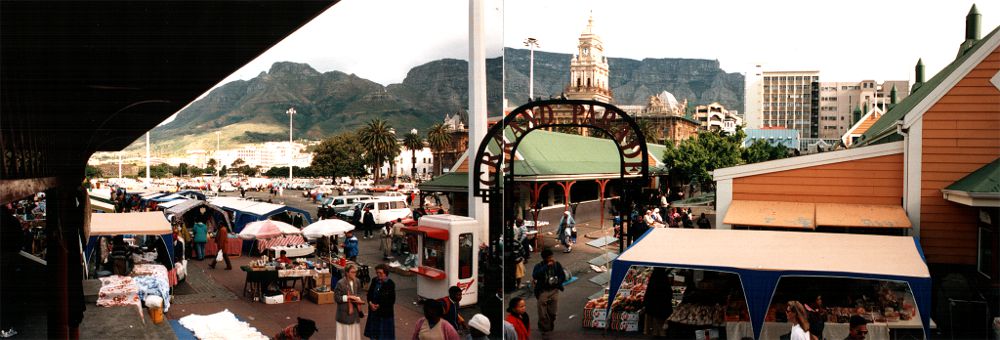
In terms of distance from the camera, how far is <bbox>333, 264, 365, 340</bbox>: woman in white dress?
715 centimetres

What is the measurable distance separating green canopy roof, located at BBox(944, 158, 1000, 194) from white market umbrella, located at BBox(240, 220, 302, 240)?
11.6m

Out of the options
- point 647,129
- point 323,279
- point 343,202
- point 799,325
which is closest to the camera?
point 799,325

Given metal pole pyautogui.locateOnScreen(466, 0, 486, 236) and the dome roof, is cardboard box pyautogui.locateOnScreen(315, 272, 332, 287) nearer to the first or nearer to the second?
metal pole pyautogui.locateOnScreen(466, 0, 486, 236)

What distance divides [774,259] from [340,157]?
26.5m

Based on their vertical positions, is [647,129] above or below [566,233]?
above

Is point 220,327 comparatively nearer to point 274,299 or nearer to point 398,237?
point 274,299

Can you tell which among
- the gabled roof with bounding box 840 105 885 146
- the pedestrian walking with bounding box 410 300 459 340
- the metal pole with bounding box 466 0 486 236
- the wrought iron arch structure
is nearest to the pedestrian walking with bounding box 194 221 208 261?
the metal pole with bounding box 466 0 486 236

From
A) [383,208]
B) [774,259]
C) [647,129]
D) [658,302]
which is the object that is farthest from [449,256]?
[647,129]

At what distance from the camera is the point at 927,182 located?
10211 mm

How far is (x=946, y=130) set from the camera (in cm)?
1005

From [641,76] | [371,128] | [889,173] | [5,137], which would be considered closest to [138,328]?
[5,137]

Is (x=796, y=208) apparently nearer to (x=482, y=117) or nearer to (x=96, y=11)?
(x=482, y=117)

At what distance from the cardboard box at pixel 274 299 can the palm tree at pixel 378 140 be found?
17.8 meters

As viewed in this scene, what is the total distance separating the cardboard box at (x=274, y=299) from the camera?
10.3 meters
